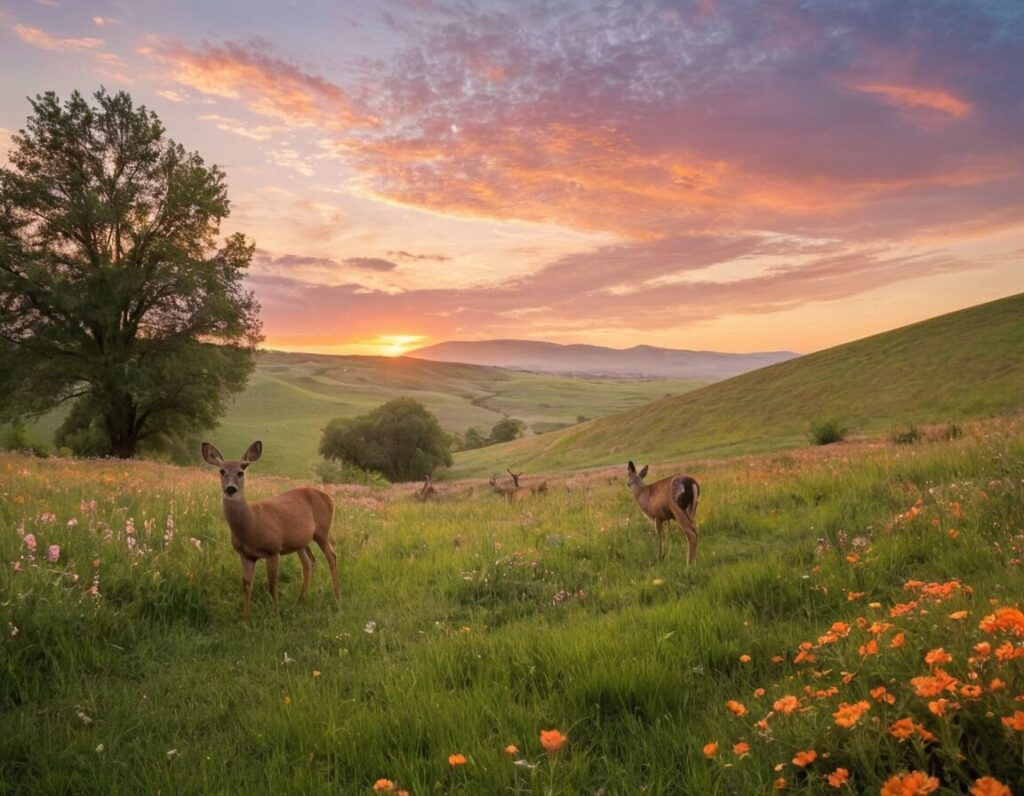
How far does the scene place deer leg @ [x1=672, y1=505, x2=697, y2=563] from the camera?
30.7 feet

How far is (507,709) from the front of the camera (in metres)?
4.28

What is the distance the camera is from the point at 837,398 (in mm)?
59688

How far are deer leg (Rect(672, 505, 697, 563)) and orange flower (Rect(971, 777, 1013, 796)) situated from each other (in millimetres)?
7134

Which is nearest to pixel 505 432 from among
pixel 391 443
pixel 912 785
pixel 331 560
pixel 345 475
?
pixel 391 443

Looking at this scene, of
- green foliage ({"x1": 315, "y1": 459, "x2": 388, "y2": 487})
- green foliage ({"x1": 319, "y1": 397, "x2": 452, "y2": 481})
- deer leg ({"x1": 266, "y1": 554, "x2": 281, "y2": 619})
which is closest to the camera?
deer leg ({"x1": 266, "y1": 554, "x2": 281, "y2": 619})

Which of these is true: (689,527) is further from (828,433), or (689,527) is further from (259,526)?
(828,433)

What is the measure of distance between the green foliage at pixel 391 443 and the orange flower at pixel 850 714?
243 feet

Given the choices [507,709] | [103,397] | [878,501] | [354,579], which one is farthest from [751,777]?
[103,397]

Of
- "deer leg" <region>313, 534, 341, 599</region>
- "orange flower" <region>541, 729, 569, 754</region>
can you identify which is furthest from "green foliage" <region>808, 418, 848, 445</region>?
"orange flower" <region>541, 729, 569, 754</region>

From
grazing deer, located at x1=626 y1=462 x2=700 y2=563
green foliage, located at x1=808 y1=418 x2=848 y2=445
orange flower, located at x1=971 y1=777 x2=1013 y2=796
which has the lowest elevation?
green foliage, located at x1=808 y1=418 x2=848 y2=445

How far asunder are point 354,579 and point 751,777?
747 cm

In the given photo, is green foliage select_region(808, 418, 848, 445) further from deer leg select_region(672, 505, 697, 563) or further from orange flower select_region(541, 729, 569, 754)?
orange flower select_region(541, 729, 569, 754)

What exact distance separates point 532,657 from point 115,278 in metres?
31.4

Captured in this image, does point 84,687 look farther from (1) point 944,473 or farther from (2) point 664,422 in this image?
(2) point 664,422
